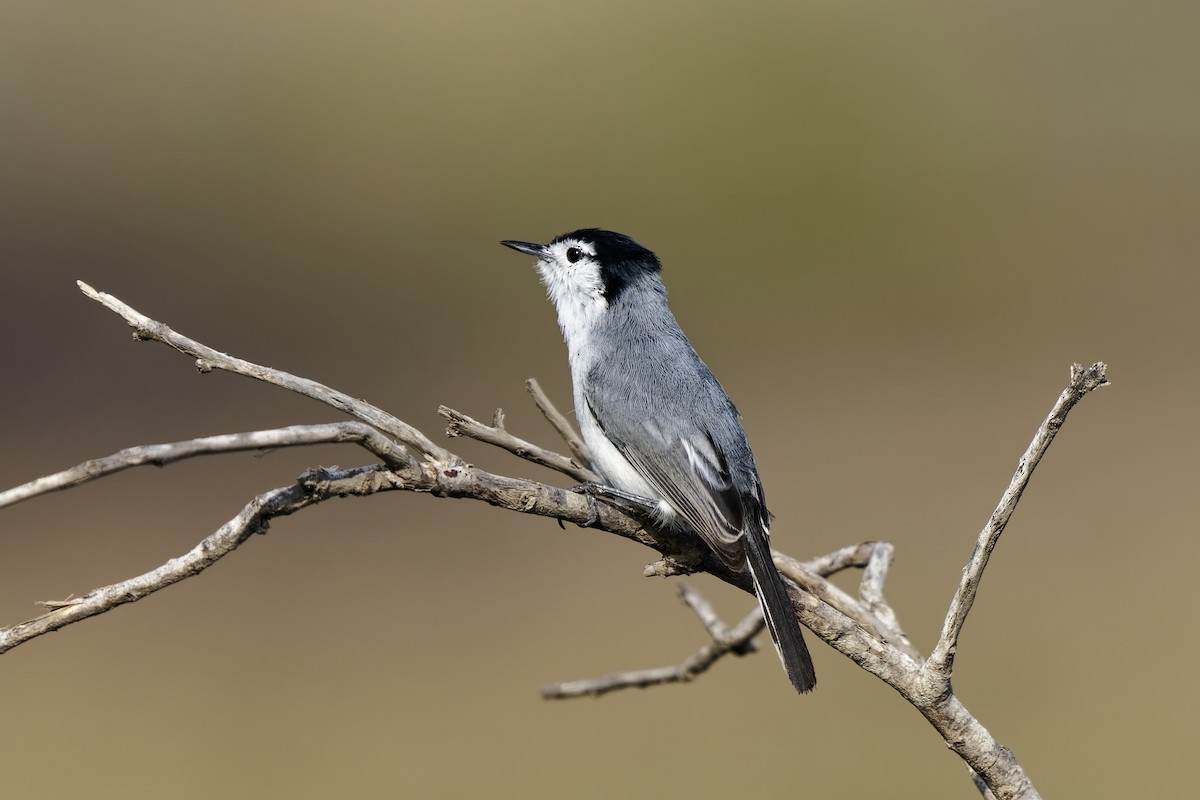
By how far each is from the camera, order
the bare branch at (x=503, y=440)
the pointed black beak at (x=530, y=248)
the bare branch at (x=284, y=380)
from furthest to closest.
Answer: the pointed black beak at (x=530, y=248), the bare branch at (x=503, y=440), the bare branch at (x=284, y=380)

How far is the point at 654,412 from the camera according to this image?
2.04 m

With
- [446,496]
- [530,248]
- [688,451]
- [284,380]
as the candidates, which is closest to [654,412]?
[688,451]

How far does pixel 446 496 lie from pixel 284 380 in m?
0.20

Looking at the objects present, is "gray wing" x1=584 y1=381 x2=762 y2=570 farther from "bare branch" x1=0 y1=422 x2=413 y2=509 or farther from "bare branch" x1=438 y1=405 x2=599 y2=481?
"bare branch" x1=0 y1=422 x2=413 y2=509

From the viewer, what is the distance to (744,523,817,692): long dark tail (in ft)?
5.12

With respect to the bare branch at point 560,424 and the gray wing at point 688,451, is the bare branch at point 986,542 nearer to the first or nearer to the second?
the gray wing at point 688,451

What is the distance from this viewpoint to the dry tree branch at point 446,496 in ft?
3.22

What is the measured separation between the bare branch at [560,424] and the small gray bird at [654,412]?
0.09 ft

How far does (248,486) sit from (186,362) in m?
0.89

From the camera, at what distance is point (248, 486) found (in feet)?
14.4

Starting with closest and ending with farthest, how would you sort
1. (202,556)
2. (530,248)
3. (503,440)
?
(202,556), (503,440), (530,248)

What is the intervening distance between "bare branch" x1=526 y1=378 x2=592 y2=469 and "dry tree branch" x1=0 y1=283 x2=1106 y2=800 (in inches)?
13.0

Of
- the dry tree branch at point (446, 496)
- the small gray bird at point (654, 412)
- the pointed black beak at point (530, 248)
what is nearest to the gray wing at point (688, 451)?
the small gray bird at point (654, 412)

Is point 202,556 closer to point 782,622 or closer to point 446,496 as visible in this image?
point 446,496
